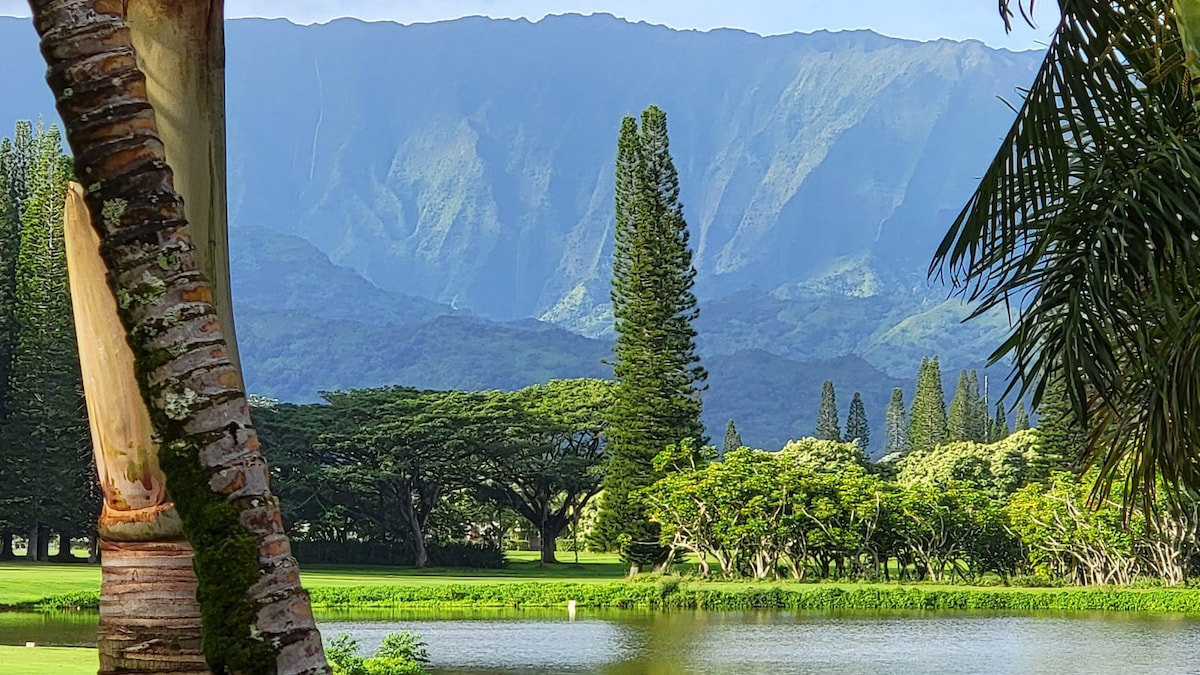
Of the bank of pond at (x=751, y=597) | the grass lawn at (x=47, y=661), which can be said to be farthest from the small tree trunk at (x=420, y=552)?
the grass lawn at (x=47, y=661)

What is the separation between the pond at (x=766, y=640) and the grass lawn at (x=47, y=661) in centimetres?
411

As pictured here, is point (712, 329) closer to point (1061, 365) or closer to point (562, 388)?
point (562, 388)

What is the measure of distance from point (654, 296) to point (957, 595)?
9.58 meters

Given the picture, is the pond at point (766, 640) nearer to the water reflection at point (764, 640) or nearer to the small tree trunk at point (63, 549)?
the water reflection at point (764, 640)

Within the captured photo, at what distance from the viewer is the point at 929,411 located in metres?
62.7

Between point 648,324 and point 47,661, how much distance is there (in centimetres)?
2233

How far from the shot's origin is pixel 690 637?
20484 millimetres

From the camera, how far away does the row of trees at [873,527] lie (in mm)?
29312

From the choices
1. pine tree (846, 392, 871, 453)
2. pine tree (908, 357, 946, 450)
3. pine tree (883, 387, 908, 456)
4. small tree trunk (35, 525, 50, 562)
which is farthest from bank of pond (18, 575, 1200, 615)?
pine tree (883, 387, 908, 456)

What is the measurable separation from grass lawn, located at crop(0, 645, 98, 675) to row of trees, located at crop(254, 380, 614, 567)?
25.8 metres

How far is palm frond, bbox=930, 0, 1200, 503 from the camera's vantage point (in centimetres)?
441

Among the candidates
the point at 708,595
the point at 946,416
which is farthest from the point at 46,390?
the point at 946,416

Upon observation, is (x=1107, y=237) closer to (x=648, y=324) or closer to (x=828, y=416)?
(x=648, y=324)

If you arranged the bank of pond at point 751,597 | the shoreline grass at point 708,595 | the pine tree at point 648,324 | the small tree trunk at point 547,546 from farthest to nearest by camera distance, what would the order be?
the small tree trunk at point 547,546 → the pine tree at point 648,324 → the bank of pond at point 751,597 → the shoreline grass at point 708,595
